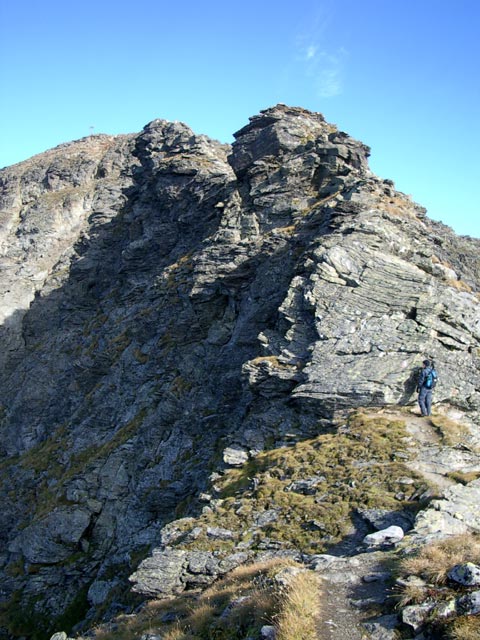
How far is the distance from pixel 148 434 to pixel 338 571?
79.9 ft

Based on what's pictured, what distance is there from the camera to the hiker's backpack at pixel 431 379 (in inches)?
843


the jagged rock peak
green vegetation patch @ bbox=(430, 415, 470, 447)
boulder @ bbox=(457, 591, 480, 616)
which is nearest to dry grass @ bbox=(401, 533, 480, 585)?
boulder @ bbox=(457, 591, 480, 616)

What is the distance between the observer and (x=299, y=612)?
32.7 ft

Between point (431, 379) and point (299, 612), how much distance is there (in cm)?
1383

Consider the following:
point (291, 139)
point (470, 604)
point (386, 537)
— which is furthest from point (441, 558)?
point (291, 139)

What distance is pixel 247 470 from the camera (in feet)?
73.8

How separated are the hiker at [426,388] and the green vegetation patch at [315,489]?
1.34 m

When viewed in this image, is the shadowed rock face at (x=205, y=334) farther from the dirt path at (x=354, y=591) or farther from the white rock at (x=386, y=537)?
the dirt path at (x=354, y=591)

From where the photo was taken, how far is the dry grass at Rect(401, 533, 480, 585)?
10.2 metres

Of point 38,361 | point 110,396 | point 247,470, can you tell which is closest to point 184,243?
point 110,396

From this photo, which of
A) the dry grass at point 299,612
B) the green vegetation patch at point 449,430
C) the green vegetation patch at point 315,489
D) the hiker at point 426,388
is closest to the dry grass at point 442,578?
the dry grass at point 299,612

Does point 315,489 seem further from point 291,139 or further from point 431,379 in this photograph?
point 291,139

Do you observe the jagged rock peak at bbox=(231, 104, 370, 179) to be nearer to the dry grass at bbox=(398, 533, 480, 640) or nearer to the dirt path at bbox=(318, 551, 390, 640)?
the dirt path at bbox=(318, 551, 390, 640)

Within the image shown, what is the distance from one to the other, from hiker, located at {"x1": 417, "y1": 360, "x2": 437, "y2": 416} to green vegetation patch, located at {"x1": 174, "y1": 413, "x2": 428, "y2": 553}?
4.39 ft
